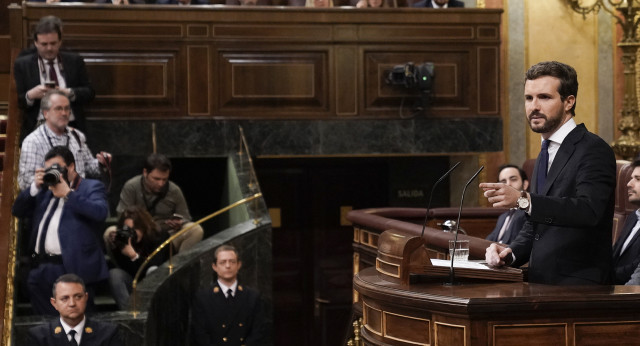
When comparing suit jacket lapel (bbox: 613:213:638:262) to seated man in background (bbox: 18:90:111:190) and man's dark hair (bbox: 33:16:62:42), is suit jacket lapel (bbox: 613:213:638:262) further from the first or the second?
man's dark hair (bbox: 33:16:62:42)

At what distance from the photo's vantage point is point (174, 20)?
8.41 metres

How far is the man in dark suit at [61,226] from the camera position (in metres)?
6.09

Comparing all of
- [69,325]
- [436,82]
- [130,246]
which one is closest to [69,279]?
[69,325]

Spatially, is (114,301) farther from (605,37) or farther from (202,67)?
(605,37)

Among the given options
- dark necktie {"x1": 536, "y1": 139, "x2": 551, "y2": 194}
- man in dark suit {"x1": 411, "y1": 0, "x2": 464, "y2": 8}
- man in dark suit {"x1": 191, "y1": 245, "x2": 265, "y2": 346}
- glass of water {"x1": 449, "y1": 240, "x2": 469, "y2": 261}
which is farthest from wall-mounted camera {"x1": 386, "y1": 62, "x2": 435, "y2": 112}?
dark necktie {"x1": 536, "y1": 139, "x2": 551, "y2": 194}

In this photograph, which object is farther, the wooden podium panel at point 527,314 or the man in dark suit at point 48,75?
the man in dark suit at point 48,75

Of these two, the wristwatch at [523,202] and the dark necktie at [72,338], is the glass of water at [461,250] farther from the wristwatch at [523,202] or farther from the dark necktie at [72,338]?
the dark necktie at [72,338]

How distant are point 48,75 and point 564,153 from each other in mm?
4834

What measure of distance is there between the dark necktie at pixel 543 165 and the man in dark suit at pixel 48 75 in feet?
14.1

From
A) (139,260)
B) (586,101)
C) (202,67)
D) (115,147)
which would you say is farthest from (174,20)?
(586,101)

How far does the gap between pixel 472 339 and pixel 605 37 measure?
7.34m

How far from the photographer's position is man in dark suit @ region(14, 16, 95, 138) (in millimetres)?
7309

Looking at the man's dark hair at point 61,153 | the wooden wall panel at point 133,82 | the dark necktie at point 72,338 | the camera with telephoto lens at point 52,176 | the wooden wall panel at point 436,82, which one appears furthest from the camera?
the wooden wall panel at point 436,82

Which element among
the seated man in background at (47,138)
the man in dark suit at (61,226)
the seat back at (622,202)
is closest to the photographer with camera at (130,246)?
the man in dark suit at (61,226)
